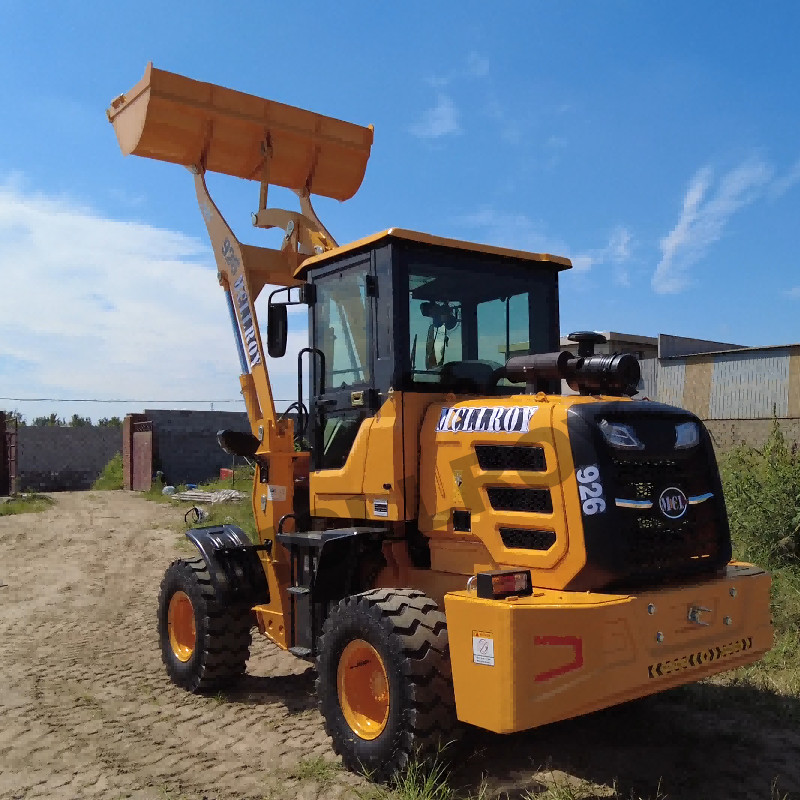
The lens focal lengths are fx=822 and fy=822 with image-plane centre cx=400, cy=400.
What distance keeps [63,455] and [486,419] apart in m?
26.4

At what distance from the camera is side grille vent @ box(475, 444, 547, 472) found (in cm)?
400

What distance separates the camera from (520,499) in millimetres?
4070

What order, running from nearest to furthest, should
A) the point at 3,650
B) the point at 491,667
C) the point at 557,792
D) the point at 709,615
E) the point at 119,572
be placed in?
the point at 491,667 < the point at 557,792 < the point at 709,615 < the point at 3,650 < the point at 119,572

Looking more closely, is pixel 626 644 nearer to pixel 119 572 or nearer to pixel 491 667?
pixel 491 667

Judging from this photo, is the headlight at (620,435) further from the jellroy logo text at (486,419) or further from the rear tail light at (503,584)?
the rear tail light at (503,584)

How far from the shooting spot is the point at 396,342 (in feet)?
15.4

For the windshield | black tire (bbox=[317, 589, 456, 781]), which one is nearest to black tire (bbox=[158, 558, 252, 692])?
black tire (bbox=[317, 589, 456, 781])

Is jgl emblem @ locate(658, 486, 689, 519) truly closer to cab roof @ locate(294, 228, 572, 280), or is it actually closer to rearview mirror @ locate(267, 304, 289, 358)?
cab roof @ locate(294, 228, 572, 280)

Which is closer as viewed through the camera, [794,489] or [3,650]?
[3,650]

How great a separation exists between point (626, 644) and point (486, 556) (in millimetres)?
886

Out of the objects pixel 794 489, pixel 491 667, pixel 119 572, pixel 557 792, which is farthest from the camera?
pixel 119 572

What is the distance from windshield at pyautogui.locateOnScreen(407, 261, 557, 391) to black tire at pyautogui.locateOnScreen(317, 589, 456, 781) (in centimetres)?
133

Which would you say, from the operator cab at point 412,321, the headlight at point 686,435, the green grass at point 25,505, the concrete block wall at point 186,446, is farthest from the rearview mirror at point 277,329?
the concrete block wall at point 186,446

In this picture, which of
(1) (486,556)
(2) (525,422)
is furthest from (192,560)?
(2) (525,422)
